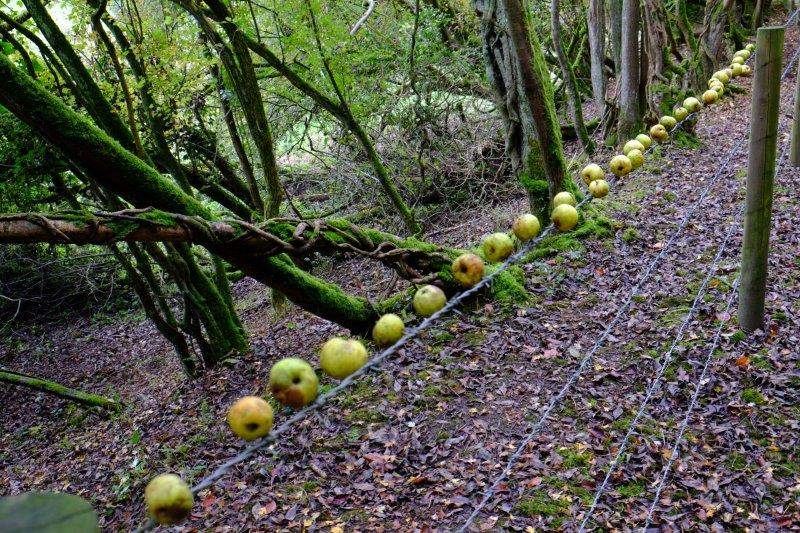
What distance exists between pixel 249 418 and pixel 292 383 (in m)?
0.14

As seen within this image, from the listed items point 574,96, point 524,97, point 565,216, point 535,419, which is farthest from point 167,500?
point 574,96

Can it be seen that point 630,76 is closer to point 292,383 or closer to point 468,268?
point 468,268

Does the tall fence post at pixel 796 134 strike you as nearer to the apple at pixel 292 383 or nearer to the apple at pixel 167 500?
the apple at pixel 292 383

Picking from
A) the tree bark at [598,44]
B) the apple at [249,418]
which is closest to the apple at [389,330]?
the apple at [249,418]

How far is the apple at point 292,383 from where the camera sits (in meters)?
1.42

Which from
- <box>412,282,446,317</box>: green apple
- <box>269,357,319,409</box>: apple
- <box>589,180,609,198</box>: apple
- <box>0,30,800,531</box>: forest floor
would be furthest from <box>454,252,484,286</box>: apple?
<box>0,30,800,531</box>: forest floor

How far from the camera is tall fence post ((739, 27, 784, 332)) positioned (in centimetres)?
295

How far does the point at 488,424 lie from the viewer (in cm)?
349

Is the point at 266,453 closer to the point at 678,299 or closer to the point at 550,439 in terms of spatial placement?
the point at 550,439

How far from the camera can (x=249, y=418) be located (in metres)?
1.33

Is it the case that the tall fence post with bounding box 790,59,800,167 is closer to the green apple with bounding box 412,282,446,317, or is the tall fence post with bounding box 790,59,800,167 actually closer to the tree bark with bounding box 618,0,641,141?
the tree bark with bounding box 618,0,641,141

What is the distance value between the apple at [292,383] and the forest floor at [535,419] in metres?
1.86

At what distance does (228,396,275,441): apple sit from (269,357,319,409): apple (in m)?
0.07

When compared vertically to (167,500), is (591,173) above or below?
above
